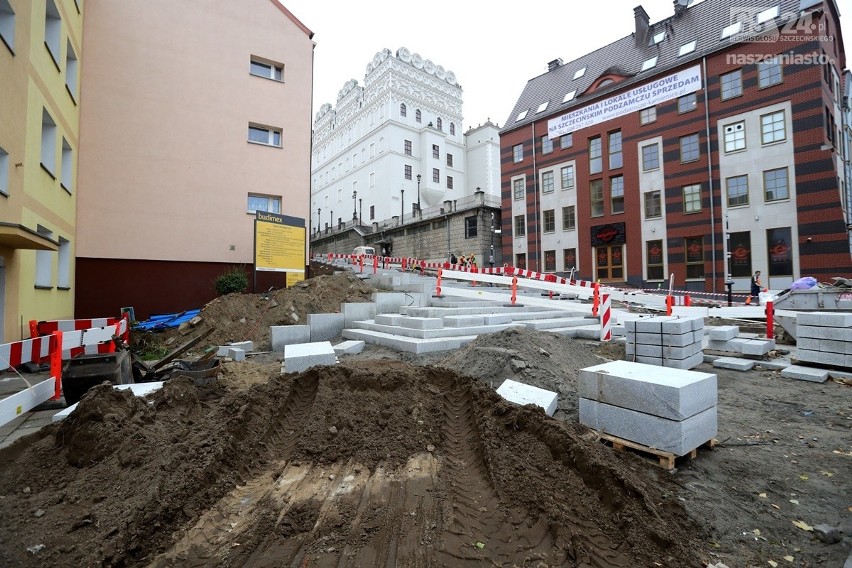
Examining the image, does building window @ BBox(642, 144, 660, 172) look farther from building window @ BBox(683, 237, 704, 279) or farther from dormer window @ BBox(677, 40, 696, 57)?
dormer window @ BBox(677, 40, 696, 57)

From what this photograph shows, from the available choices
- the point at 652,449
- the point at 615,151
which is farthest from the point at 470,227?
the point at 652,449

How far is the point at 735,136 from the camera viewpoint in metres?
22.7

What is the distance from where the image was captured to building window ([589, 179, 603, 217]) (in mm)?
28422

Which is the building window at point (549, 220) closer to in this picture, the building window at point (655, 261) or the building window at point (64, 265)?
the building window at point (655, 261)

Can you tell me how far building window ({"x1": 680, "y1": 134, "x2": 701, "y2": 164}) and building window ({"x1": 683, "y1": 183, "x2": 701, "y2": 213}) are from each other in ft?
5.54

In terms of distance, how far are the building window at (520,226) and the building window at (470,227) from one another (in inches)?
141

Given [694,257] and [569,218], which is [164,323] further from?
[694,257]

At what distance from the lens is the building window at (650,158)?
25672 mm

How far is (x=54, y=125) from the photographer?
1062 centimetres

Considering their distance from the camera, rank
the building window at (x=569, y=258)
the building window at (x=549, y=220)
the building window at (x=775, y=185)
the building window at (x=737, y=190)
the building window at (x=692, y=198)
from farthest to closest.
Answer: the building window at (x=549, y=220) < the building window at (x=569, y=258) < the building window at (x=692, y=198) < the building window at (x=737, y=190) < the building window at (x=775, y=185)

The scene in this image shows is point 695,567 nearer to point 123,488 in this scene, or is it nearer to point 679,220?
point 123,488

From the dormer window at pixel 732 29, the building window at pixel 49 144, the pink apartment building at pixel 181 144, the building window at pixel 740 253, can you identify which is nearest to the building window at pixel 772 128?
the building window at pixel 740 253

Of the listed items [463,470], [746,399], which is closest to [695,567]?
[463,470]

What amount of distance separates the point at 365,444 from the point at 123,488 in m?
1.93
